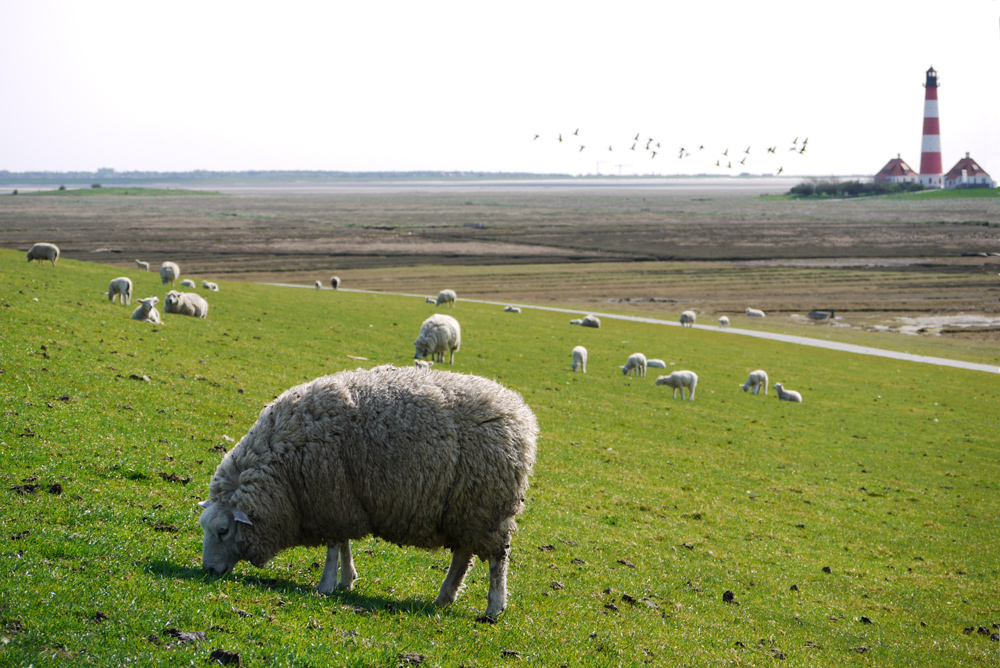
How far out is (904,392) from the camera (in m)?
34.0

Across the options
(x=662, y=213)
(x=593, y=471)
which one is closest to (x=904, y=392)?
(x=593, y=471)

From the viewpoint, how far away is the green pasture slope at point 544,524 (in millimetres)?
8141

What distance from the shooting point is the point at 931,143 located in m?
177

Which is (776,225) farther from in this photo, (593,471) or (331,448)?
(331,448)

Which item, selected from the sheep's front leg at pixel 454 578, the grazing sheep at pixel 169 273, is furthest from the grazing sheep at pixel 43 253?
the sheep's front leg at pixel 454 578

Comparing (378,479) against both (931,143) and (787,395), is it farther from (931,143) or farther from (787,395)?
(931,143)

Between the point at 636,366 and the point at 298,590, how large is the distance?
25171mm

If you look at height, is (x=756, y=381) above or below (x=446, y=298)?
below

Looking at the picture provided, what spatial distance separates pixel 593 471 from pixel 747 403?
1325cm

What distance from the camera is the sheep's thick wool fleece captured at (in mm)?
9555

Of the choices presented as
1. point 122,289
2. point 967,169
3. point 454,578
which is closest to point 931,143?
point 967,169

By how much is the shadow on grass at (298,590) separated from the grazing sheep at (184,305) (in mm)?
22337

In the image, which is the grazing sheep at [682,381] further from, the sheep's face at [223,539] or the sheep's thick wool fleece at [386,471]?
the sheep's face at [223,539]

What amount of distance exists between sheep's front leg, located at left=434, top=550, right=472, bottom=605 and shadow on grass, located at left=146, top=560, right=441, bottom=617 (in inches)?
6.9
